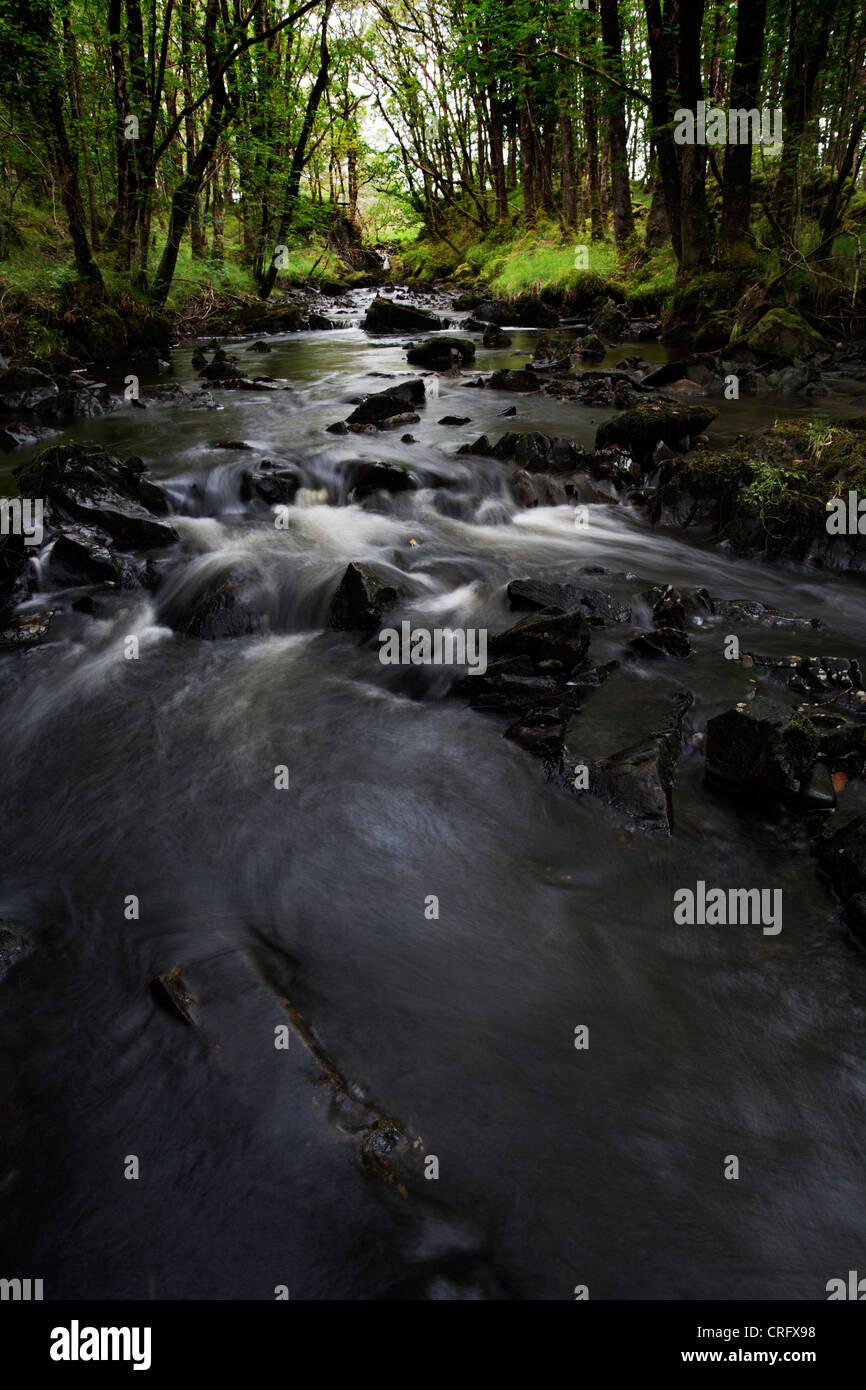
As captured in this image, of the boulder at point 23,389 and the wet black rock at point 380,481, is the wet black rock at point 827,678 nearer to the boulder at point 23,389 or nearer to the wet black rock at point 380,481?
the wet black rock at point 380,481

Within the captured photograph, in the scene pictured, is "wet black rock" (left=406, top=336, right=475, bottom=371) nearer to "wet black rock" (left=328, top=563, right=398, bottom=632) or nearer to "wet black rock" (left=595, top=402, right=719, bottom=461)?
"wet black rock" (left=595, top=402, right=719, bottom=461)

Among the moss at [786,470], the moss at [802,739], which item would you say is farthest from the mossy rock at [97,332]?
the moss at [802,739]

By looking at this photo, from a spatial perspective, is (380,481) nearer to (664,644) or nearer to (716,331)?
(664,644)

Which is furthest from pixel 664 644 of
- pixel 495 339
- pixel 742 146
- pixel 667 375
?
pixel 495 339

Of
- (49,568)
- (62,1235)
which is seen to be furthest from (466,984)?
(49,568)

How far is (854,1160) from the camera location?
249 cm

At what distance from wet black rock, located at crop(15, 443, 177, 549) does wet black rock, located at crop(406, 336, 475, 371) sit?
31.7 feet

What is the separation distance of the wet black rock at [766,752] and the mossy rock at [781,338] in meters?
11.2

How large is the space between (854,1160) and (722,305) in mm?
15745

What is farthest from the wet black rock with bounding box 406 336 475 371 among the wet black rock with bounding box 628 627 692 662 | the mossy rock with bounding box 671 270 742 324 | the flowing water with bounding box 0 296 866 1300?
the wet black rock with bounding box 628 627 692 662

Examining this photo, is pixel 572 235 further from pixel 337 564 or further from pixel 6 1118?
pixel 6 1118

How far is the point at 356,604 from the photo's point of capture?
6043 millimetres

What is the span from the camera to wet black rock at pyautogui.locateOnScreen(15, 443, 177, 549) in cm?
709

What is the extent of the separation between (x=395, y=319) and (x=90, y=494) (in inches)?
653
